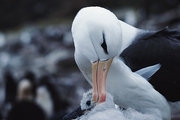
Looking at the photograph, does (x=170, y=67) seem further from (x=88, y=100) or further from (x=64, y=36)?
(x=64, y=36)

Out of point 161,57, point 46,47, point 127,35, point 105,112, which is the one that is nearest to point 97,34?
point 127,35

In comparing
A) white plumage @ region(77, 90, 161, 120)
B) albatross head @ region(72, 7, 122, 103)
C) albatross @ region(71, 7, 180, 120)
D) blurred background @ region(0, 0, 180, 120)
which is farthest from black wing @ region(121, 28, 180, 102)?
blurred background @ region(0, 0, 180, 120)

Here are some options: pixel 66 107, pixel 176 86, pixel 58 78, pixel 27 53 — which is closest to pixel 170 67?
pixel 176 86

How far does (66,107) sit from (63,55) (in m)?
7.29

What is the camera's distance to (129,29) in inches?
228

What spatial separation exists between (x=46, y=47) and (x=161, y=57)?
52.7 feet

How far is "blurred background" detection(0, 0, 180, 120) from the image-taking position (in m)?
12.5

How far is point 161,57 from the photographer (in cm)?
576

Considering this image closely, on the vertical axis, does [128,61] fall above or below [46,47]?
above

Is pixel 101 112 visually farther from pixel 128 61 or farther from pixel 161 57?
pixel 161 57

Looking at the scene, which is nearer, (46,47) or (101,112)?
(101,112)

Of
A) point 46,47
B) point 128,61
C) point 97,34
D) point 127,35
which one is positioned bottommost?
point 46,47

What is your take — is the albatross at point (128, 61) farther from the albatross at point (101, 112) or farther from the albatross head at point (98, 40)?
the albatross at point (101, 112)

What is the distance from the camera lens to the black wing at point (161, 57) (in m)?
5.71
